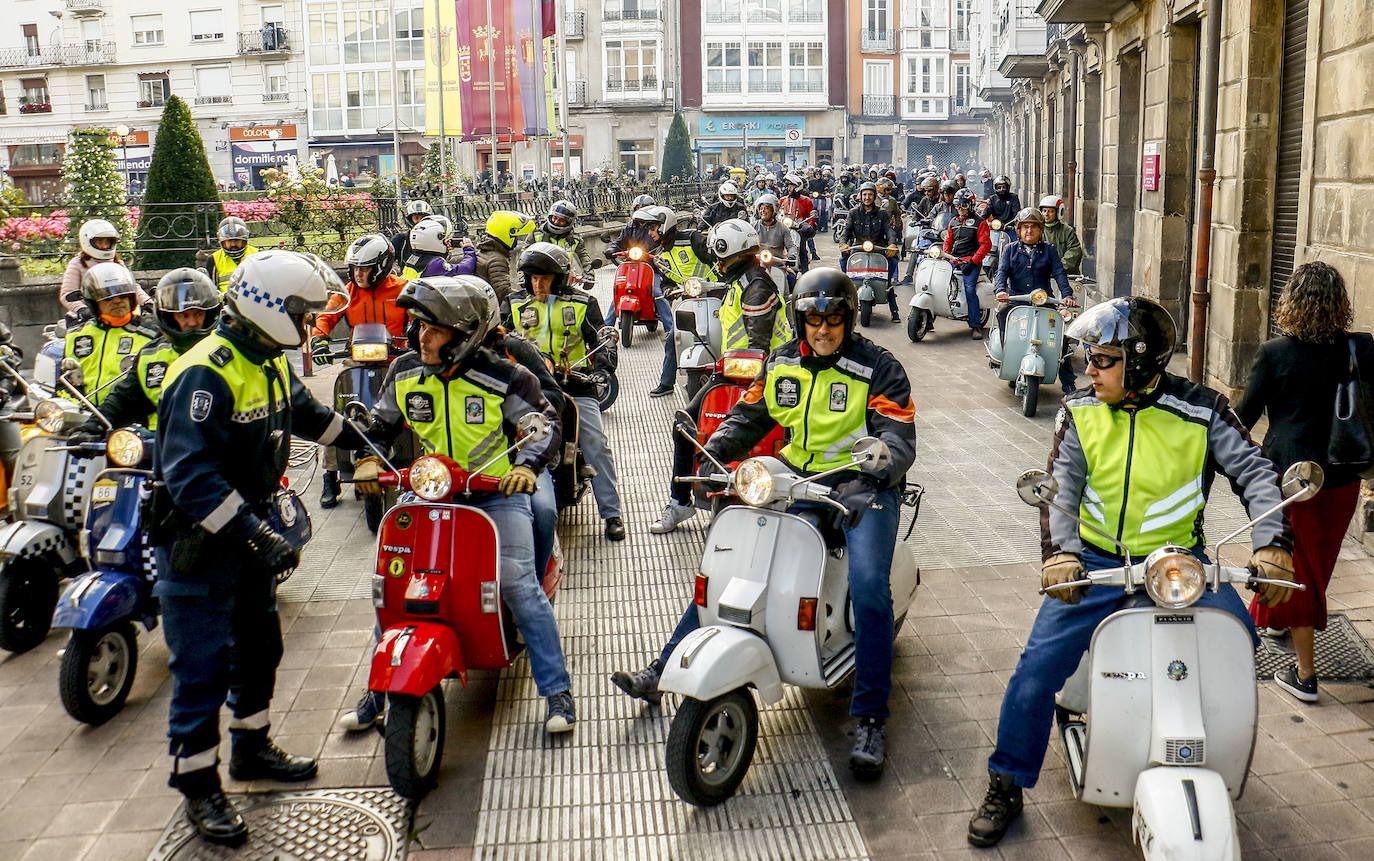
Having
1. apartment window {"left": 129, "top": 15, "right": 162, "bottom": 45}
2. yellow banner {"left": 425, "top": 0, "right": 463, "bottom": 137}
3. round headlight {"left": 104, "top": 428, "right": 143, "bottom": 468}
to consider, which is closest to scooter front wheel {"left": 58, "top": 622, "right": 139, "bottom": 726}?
round headlight {"left": 104, "top": 428, "right": 143, "bottom": 468}

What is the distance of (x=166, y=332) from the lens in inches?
221

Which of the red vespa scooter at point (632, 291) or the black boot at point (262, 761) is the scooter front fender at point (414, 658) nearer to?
the black boot at point (262, 761)

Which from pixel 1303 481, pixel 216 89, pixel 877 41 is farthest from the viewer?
pixel 877 41

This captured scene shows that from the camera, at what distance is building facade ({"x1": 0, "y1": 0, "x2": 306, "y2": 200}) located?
179 feet

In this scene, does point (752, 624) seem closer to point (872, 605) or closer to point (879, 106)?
point (872, 605)

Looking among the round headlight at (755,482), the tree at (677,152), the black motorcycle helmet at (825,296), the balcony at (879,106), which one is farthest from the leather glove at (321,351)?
the balcony at (879,106)

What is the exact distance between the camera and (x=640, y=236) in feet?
46.7

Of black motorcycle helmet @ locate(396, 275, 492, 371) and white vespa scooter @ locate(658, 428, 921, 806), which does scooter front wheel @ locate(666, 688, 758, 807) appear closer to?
white vespa scooter @ locate(658, 428, 921, 806)

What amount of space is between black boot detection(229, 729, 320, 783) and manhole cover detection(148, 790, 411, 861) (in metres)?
0.09

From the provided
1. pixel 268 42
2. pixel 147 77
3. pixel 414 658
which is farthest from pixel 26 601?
pixel 147 77

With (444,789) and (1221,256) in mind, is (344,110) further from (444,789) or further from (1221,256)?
(444,789)

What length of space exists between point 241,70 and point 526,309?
52.7m

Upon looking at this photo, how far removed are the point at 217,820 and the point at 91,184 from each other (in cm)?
1637

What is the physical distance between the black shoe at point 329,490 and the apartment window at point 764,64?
59555 mm
